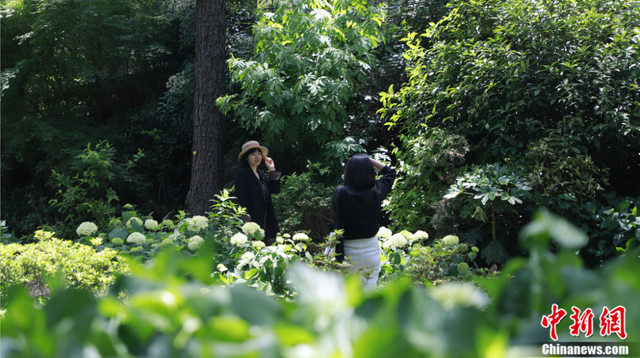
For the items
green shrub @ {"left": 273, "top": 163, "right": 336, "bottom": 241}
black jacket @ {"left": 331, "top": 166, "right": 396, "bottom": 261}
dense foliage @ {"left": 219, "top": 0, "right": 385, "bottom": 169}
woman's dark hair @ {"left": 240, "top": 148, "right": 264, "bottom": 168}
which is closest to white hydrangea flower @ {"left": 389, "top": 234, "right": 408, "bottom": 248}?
black jacket @ {"left": 331, "top": 166, "right": 396, "bottom": 261}

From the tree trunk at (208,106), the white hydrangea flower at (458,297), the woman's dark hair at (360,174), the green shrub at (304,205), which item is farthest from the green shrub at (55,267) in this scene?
the tree trunk at (208,106)

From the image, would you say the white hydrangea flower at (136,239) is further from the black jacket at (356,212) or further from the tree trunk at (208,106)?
the tree trunk at (208,106)

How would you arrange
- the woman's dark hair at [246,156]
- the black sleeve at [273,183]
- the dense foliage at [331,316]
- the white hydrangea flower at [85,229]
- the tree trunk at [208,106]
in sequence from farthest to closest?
the tree trunk at [208,106]
the black sleeve at [273,183]
the woman's dark hair at [246,156]
the white hydrangea flower at [85,229]
the dense foliage at [331,316]

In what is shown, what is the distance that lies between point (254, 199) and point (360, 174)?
146 cm

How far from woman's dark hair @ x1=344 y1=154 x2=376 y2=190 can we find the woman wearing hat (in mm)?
1235

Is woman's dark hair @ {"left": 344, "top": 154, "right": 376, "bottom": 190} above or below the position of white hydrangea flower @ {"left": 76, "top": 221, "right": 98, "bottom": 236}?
above

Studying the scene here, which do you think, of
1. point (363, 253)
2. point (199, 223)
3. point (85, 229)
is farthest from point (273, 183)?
point (85, 229)

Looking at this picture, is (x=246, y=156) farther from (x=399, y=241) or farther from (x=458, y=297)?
(x=458, y=297)

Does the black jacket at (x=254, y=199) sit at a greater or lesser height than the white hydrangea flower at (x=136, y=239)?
greater

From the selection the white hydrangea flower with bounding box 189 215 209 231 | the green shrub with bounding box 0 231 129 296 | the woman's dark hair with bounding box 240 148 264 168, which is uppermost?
the woman's dark hair with bounding box 240 148 264 168

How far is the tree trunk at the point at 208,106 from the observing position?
6.81 metres

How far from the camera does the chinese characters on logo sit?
0.59 m

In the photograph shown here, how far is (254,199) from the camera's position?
472 cm

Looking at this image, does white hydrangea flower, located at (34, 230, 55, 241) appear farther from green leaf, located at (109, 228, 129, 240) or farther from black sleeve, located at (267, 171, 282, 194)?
black sleeve, located at (267, 171, 282, 194)
